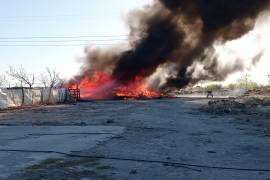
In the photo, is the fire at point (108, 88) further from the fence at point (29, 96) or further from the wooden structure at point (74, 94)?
the fence at point (29, 96)

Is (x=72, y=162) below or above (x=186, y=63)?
below

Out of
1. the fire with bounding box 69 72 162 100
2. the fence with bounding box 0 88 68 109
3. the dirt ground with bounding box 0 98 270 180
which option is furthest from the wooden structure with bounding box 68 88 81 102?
the dirt ground with bounding box 0 98 270 180

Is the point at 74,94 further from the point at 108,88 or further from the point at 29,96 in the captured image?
the point at 29,96

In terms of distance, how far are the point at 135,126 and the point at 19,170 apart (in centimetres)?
1159

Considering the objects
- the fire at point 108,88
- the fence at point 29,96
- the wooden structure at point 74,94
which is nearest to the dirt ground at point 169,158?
the fence at point 29,96

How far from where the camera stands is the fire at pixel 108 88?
60.2m

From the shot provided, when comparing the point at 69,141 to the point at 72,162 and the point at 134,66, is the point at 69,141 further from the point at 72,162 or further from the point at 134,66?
the point at 134,66

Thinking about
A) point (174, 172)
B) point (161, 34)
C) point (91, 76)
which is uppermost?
point (161, 34)

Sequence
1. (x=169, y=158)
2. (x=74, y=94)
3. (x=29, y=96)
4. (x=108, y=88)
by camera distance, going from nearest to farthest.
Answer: (x=169, y=158)
(x=29, y=96)
(x=74, y=94)
(x=108, y=88)

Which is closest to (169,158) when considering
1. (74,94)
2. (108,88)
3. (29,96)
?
(29,96)

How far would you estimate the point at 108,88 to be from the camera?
6081cm

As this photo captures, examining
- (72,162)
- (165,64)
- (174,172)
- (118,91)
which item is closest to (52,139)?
(72,162)

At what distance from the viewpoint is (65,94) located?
58156 mm

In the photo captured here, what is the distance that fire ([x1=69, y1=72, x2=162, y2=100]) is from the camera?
60188 mm
